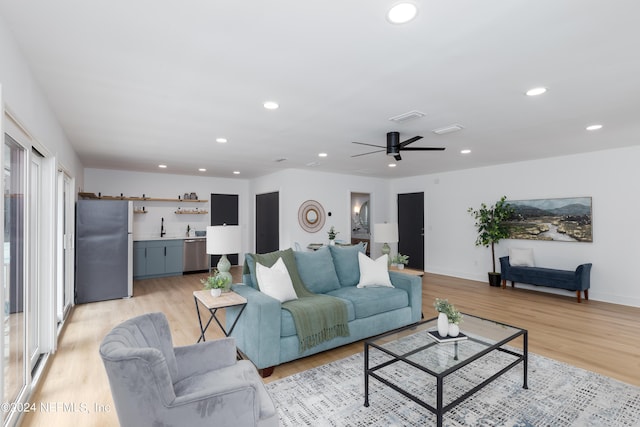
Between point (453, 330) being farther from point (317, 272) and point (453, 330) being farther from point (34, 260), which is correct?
point (34, 260)

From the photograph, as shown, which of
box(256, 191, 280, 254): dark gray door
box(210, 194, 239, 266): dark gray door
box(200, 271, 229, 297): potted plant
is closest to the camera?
box(200, 271, 229, 297): potted plant

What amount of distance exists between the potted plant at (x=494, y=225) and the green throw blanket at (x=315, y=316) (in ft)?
14.2

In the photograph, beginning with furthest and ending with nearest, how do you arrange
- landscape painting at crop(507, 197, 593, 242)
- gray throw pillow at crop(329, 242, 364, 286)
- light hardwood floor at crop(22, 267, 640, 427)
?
landscape painting at crop(507, 197, 593, 242) → gray throw pillow at crop(329, 242, 364, 286) → light hardwood floor at crop(22, 267, 640, 427)

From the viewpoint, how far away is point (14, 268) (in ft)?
7.72

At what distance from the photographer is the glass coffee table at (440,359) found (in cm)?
211

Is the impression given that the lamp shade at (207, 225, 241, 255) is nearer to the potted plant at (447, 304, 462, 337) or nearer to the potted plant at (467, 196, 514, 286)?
the potted plant at (447, 304, 462, 337)

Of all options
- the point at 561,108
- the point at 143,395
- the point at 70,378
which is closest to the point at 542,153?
the point at 561,108

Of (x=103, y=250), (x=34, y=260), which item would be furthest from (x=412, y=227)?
(x=34, y=260)

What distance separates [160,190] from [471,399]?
745 cm

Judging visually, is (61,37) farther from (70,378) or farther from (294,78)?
(70,378)

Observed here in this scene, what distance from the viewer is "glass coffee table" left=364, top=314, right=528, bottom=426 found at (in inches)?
83.1

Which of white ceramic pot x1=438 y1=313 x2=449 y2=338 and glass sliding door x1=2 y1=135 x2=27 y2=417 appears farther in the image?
white ceramic pot x1=438 y1=313 x2=449 y2=338

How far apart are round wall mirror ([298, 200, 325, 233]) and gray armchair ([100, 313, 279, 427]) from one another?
17.1ft

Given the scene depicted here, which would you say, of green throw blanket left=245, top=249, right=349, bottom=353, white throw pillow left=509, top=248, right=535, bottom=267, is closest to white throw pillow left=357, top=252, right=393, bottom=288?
green throw blanket left=245, top=249, right=349, bottom=353
